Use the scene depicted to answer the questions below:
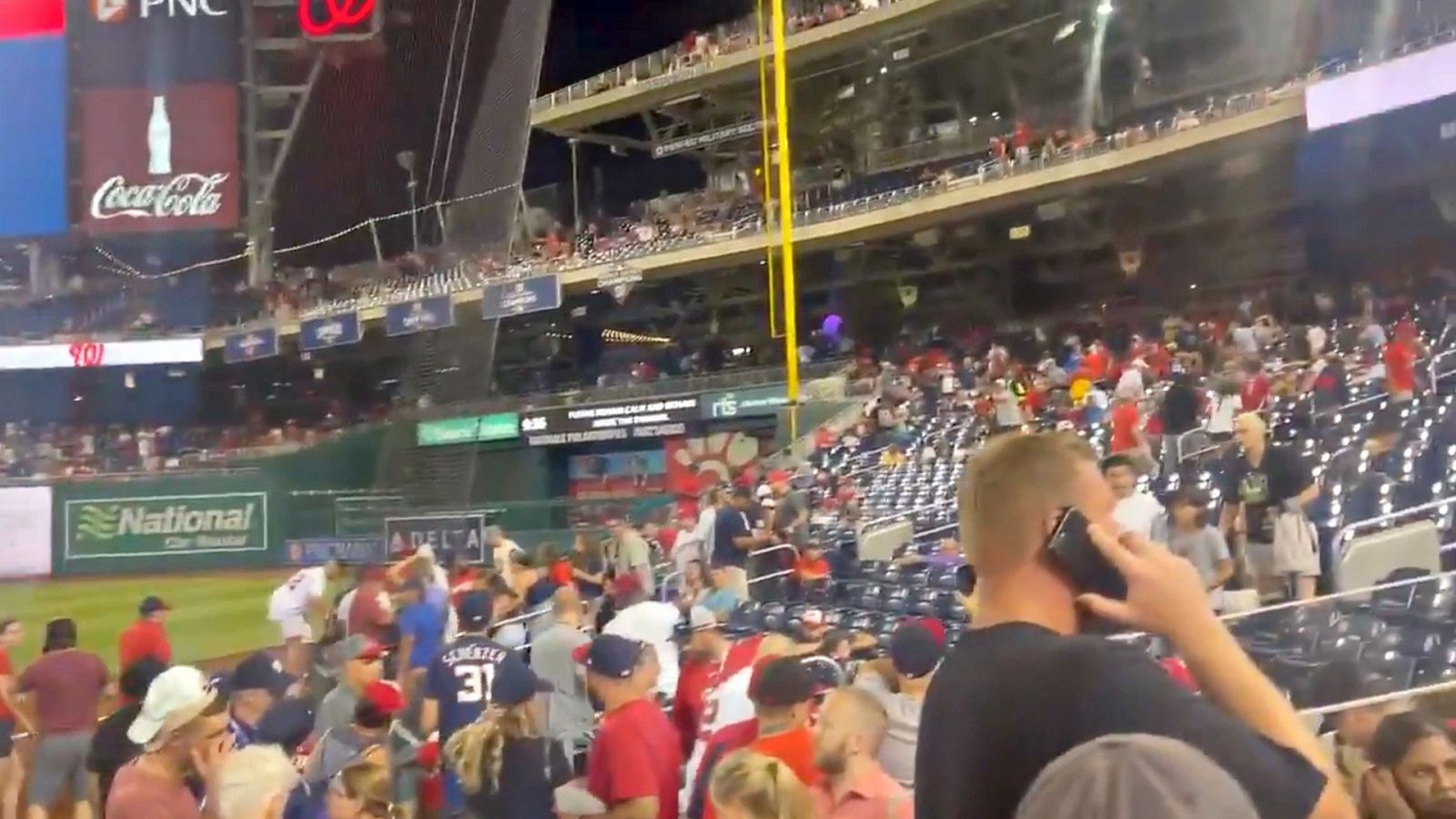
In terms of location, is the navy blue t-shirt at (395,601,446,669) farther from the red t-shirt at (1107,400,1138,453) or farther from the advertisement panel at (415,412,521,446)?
the red t-shirt at (1107,400,1138,453)

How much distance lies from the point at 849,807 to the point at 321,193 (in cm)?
285

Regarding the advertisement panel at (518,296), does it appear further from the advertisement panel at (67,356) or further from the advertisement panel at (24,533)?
the advertisement panel at (24,533)

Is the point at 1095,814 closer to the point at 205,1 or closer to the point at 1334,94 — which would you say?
the point at 205,1

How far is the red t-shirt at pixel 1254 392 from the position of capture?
4.59m

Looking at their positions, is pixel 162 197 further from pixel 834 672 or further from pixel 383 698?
pixel 834 672

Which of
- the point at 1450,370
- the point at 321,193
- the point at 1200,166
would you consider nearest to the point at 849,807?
the point at 321,193

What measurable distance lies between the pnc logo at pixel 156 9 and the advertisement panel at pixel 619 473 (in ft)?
16.5

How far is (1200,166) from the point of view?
8.59m

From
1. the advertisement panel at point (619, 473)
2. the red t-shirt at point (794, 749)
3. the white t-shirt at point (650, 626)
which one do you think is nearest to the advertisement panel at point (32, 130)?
the white t-shirt at point (650, 626)

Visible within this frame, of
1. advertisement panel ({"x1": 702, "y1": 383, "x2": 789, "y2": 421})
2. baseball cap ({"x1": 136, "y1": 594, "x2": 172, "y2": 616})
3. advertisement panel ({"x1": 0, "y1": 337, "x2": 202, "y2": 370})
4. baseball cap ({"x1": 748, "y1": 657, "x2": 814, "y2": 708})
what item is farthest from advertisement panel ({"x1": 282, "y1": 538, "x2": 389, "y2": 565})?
advertisement panel ({"x1": 702, "y1": 383, "x2": 789, "y2": 421})

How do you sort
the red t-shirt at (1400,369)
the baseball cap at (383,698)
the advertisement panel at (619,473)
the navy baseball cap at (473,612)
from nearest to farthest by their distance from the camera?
the baseball cap at (383,698) → the navy baseball cap at (473,612) → the red t-shirt at (1400,369) → the advertisement panel at (619,473)

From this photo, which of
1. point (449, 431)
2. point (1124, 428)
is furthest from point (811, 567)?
point (449, 431)

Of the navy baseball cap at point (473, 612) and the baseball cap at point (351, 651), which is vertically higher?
the navy baseball cap at point (473, 612)

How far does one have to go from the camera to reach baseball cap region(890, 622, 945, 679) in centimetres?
194
